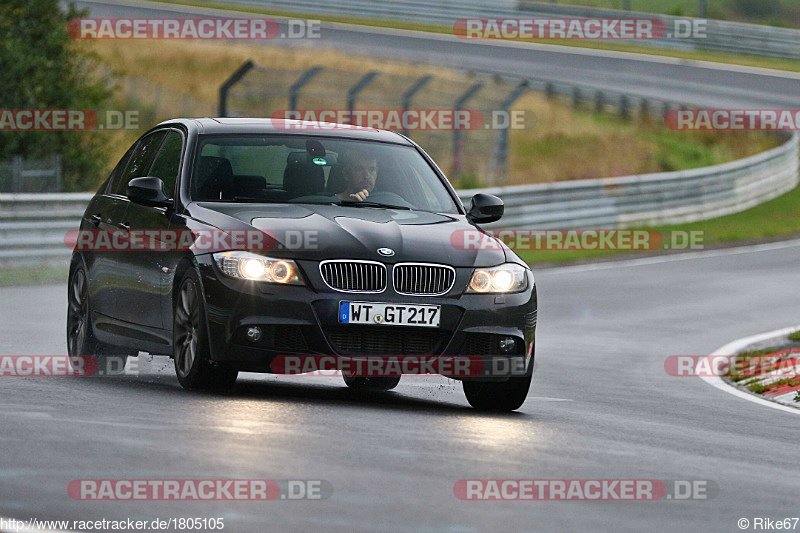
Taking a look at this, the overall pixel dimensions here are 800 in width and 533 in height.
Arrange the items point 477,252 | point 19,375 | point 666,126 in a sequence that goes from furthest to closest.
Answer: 1. point 666,126
2. point 19,375
3. point 477,252

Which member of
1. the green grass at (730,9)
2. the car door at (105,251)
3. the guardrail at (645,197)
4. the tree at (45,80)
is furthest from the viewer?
the green grass at (730,9)

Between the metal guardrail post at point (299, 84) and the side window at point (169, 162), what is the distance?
52.3 feet

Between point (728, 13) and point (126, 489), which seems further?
point (728, 13)

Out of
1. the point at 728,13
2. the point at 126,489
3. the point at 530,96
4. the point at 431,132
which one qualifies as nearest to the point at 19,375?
the point at 126,489

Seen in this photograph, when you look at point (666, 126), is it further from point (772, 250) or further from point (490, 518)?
point (490, 518)

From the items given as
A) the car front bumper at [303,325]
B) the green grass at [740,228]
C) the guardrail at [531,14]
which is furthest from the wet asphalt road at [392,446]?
the guardrail at [531,14]

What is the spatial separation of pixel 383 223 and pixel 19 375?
101 inches

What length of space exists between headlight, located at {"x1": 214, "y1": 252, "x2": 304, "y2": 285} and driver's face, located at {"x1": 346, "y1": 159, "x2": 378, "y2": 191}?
1.22 meters

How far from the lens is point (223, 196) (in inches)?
376

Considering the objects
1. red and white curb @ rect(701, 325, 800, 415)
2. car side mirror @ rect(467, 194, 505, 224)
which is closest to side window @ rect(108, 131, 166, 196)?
car side mirror @ rect(467, 194, 505, 224)

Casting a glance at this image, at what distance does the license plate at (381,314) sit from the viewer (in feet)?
Answer: 28.2

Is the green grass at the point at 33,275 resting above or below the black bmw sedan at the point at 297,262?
below

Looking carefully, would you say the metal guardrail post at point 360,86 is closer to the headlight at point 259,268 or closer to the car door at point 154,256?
the car door at point 154,256

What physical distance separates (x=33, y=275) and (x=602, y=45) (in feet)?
106
